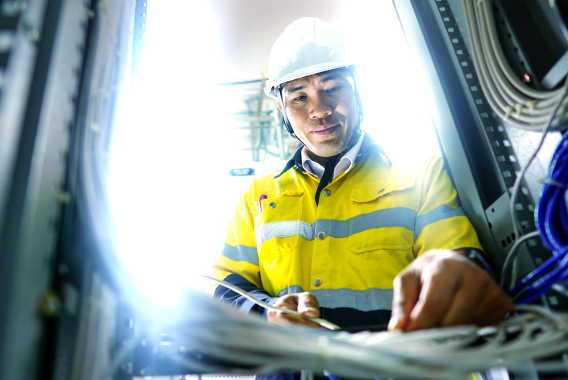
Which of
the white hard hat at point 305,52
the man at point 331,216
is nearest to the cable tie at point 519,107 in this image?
the man at point 331,216

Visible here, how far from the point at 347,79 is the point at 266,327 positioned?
1365 millimetres

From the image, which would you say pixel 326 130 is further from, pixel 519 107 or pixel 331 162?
pixel 519 107

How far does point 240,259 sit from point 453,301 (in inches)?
36.9

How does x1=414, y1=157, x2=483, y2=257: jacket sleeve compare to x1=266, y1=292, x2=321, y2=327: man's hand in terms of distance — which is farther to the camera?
x1=414, y1=157, x2=483, y2=257: jacket sleeve

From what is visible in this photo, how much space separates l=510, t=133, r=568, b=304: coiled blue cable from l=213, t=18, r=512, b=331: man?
16cm

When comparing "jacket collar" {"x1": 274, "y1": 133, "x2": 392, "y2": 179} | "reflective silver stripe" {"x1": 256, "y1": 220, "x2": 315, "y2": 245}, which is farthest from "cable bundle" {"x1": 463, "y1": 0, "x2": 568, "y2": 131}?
"reflective silver stripe" {"x1": 256, "y1": 220, "x2": 315, "y2": 245}

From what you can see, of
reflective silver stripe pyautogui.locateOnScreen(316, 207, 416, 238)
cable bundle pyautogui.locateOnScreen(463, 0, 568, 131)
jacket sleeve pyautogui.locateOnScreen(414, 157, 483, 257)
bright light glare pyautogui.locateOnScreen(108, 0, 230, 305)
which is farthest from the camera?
reflective silver stripe pyautogui.locateOnScreen(316, 207, 416, 238)

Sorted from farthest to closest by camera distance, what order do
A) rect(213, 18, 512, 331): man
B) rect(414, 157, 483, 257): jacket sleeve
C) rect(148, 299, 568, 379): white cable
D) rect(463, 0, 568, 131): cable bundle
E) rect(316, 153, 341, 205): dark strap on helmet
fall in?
1. rect(316, 153, 341, 205): dark strap on helmet
2. rect(213, 18, 512, 331): man
3. rect(414, 157, 483, 257): jacket sleeve
4. rect(463, 0, 568, 131): cable bundle
5. rect(148, 299, 568, 379): white cable

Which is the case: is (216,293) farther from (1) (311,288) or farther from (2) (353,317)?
(2) (353,317)

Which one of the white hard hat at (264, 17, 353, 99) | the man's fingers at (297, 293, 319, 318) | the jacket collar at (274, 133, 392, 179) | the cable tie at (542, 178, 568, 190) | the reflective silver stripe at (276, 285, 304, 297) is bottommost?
the man's fingers at (297, 293, 319, 318)

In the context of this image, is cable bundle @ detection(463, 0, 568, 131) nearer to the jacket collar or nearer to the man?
the man

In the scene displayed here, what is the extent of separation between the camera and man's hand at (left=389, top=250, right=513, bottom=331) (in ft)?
1.81

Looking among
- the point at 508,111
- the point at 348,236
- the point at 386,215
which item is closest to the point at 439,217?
the point at 386,215

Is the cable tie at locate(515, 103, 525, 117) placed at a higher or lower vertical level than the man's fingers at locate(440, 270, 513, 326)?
higher
